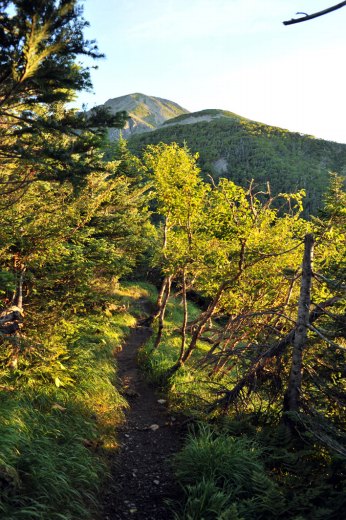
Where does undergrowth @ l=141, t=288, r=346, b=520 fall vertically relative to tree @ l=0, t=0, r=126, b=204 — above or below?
below

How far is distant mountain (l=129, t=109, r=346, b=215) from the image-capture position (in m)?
67.8

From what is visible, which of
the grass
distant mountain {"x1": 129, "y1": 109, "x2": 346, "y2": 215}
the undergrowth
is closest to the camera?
the undergrowth

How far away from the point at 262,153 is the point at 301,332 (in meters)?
77.2

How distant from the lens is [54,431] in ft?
18.7

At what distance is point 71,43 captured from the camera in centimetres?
536

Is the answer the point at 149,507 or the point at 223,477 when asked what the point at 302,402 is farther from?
the point at 149,507

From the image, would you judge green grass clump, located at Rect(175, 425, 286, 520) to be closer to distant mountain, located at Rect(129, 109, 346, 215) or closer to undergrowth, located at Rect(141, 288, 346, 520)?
undergrowth, located at Rect(141, 288, 346, 520)

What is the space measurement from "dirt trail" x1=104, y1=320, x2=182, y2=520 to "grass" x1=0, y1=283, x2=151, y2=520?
310 millimetres

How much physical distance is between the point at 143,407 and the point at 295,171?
71494 mm

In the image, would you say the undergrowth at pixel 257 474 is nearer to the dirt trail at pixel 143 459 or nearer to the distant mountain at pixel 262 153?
the dirt trail at pixel 143 459

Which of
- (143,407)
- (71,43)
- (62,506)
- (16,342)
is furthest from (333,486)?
(71,43)

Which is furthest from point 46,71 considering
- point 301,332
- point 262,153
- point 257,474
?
point 262,153

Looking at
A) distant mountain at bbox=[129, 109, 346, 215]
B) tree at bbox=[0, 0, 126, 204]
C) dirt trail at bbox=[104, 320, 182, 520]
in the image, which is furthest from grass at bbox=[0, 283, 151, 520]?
distant mountain at bbox=[129, 109, 346, 215]

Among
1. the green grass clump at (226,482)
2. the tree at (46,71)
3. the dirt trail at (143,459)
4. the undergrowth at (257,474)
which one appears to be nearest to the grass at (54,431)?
the dirt trail at (143,459)
